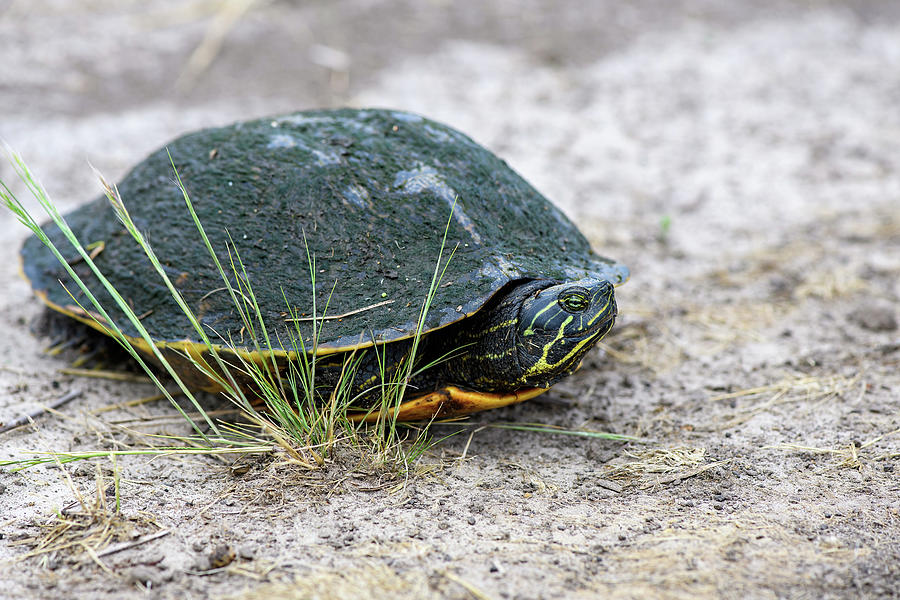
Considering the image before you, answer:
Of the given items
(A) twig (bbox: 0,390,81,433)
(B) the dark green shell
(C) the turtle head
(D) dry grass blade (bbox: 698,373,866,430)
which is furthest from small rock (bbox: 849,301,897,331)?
(A) twig (bbox: 0,390,81,433)

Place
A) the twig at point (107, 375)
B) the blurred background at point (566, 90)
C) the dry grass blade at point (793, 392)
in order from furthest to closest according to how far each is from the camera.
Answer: the blurred background at point (566, 90) < the twig at point (107, 375) < the dry grass blade at point (793, 392)

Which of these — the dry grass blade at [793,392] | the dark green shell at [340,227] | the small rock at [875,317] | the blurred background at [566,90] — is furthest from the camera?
the blurred background at [566,90]

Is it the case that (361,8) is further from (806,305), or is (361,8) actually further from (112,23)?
(806,305)

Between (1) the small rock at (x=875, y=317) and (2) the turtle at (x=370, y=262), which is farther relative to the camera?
(1) the small rock at (x=875, y=317)

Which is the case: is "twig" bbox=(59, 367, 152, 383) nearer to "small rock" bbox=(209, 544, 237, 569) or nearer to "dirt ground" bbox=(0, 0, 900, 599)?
"dirt ground" bbox=(0, 0, 900, 599)

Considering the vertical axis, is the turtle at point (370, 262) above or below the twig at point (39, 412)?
above

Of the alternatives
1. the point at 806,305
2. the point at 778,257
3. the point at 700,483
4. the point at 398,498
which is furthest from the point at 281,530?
the point at 778,257

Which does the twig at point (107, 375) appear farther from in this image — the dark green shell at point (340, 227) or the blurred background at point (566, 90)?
the blurred background at point (566, 90)

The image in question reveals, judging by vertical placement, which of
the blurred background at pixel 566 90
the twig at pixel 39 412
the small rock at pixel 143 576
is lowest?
the small rock at pixel 143 576

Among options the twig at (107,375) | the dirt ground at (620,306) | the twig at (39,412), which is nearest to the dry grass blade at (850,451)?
the dirt ground at (620,306)
